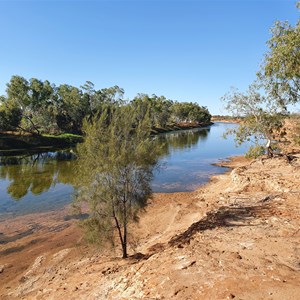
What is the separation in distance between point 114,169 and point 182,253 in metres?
5.33

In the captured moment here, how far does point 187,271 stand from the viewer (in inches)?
395

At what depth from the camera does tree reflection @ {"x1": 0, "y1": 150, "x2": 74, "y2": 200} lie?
105 feet

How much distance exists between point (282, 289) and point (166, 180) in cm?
2810

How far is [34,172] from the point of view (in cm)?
4022

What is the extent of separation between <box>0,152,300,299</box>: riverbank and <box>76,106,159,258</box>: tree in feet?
7.00

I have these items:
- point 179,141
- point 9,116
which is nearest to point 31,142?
point 9,116

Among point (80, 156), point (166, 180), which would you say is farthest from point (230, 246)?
point (166, 180)

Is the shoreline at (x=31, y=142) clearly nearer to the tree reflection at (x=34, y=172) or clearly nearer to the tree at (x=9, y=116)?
the tree at (x=9, y=116)

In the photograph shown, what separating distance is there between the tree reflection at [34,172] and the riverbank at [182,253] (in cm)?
969

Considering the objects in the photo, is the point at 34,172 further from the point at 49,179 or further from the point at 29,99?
the point at 29,99

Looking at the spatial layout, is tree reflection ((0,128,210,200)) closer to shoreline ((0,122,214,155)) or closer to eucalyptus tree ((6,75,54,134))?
shoreline ((0,122,214,155))

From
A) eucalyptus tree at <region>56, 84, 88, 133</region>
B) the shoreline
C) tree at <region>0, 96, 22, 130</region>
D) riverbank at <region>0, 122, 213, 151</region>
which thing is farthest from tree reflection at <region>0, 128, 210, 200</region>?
eucalyptus tree at <region>56, 84, 88, 133</region>

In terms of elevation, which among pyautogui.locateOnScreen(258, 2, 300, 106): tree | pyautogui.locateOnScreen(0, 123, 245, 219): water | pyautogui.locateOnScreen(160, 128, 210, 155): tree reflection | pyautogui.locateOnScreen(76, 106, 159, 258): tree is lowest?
pyautogui.locateOnScreen(0, 123, 245, 219): water

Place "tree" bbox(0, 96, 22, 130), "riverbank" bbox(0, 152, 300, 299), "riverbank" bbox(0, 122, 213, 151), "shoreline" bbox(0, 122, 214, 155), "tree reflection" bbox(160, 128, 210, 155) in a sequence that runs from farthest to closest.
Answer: "tree reflection" bbox(160, 128, 210, 155) < "tree" bbox(0, 96, 22, 130) < "riverbank" bbox(0, 122, 213, 151) < "shoreline" bbox(0, 122, 214, 155) < "riverbank" bbox(0, 152, 300, 299)
